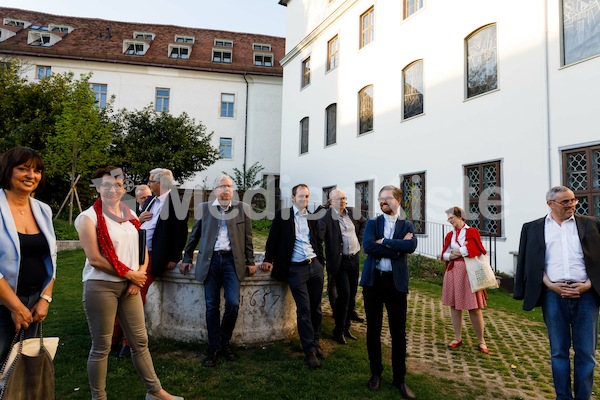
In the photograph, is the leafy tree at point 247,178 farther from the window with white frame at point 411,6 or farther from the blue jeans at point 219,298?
the blue jeans at point 219,298

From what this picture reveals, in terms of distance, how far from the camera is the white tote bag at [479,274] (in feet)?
19.4

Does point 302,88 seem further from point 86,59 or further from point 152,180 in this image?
point 152,180

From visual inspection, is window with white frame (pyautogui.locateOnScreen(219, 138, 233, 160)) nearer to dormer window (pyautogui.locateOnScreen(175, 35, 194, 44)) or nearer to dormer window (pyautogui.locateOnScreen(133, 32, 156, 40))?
dormer window (pyautogui.locateOnScreen(175, 35, 194, 44))

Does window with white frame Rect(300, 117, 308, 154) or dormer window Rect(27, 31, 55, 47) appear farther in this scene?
dormer window Rect(27, 31, 55, 47)

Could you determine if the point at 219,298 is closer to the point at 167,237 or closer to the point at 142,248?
the point at 167,237

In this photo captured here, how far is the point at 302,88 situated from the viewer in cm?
2452

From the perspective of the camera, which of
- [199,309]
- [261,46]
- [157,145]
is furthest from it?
[261,46]

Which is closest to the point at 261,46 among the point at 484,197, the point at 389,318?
the point at 484,197

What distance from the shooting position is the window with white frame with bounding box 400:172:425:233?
15.3 meters

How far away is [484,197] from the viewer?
12.9 m

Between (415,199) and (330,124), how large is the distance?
7.72m

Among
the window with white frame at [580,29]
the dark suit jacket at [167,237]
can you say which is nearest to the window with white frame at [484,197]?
the window with white frame at [580,29]

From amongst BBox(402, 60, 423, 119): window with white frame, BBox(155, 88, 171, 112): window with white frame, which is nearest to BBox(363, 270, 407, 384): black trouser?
BBox(402, 60, 423, 119): window with white frame

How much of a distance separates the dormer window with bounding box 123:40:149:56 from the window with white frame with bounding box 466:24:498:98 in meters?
25.7
